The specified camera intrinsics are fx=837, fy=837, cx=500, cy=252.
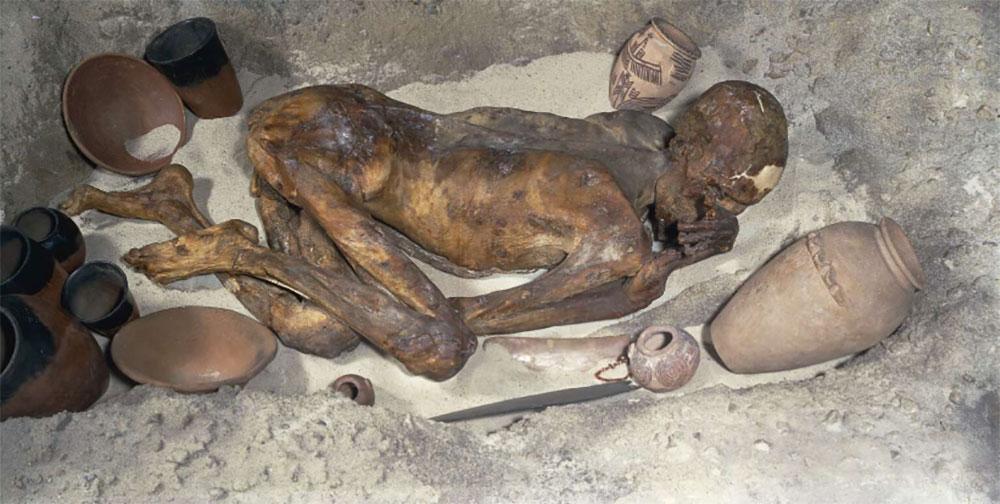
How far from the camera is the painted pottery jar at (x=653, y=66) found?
153 inches

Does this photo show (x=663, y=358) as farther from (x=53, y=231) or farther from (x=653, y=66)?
(x=53, y=231)

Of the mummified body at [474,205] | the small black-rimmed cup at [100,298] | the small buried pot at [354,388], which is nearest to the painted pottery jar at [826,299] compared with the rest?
the mummified body at [474,205]

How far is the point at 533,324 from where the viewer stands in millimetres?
3609

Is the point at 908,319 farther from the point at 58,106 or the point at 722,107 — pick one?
the point at 58,106

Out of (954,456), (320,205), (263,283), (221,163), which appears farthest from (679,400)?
(221,163)

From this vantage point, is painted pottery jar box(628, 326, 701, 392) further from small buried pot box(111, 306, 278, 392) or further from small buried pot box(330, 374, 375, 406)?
small buried pot box(111, 306, 278, 392)

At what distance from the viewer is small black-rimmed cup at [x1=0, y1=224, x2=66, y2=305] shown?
10.5ft

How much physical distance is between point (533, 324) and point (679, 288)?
0.78 metres

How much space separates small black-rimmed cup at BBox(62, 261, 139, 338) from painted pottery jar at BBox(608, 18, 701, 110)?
2432 mm

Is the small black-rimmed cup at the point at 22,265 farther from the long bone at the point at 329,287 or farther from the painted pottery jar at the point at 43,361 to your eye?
the long bone at the point at 329,287

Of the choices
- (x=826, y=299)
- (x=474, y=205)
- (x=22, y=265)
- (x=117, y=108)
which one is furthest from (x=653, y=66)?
(x=22, y=265)

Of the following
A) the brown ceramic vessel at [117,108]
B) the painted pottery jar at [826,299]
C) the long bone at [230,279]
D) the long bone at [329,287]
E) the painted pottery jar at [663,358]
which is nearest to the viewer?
the painted pottery jar at [826,299]

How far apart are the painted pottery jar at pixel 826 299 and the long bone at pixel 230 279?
1678 mm

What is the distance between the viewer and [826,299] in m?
3.20
